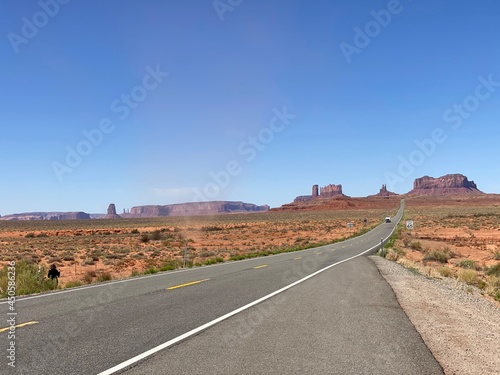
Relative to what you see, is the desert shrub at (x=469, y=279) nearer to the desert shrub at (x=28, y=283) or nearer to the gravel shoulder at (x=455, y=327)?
the gravel shoulder at (x=455, y=327)

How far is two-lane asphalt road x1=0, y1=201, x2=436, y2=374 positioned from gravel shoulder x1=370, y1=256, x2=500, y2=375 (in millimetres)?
3689

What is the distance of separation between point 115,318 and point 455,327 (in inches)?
259

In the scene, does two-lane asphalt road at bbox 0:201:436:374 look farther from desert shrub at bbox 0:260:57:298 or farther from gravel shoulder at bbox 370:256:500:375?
gravel shoulder at bbox 370:256:500:375

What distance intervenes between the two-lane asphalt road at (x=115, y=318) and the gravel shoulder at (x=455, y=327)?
12.1 feet

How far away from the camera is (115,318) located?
8016 mm

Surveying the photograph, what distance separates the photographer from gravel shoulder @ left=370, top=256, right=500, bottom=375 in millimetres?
5793

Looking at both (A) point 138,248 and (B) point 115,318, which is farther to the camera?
(A) point 138,248

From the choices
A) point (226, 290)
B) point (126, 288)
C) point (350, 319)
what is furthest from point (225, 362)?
point (126, 288)

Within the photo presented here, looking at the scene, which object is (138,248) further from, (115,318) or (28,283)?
(115,318)

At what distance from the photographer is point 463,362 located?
5.77m

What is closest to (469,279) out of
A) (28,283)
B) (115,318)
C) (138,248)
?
(115,318)

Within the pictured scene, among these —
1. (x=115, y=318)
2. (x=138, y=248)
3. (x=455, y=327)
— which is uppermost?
(x=115, y=318)

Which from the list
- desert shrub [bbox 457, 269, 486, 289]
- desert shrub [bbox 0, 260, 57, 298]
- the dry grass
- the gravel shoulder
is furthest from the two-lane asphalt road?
desert shrub [bbox 457, 269, 486, 289]

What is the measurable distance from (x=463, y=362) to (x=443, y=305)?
4.95 metres
